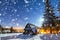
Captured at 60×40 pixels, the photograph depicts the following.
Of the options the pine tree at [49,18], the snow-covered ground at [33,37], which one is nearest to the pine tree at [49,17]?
the pine tree at [49,18]

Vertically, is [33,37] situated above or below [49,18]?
below

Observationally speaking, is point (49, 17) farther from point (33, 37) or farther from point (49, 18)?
point (33, 37)

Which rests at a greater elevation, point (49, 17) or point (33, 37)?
point (49, 17)

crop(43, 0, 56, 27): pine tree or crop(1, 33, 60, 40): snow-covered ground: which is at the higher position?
crop(43, 0, 56, 27): pine tree

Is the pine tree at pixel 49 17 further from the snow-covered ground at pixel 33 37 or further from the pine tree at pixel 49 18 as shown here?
the snow-covered ground at pixel 33 37

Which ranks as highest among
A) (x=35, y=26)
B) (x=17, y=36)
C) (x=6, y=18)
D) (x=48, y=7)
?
(x=48, y=7)

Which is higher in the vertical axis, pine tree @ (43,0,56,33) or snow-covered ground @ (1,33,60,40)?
pine tree @ (43,0,56,33)

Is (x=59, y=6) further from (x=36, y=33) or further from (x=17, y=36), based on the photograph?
(x=17, y=36)

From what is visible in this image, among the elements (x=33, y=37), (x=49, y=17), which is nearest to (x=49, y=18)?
(x=49, y=17)

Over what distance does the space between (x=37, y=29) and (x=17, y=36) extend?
0.98 feet

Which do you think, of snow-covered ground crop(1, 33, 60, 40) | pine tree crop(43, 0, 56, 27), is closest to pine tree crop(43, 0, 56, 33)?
pine tree crop(43, 0, 56, 27)

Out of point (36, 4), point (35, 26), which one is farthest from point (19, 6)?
point (35, 26)

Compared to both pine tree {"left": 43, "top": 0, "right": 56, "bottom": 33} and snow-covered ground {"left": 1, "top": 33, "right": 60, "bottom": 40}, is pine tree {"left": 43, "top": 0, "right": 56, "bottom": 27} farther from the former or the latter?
snow-covered ground {"left": 1, "top": 33, "right": 60, "bottom": 40}

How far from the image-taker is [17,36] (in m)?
1.84
